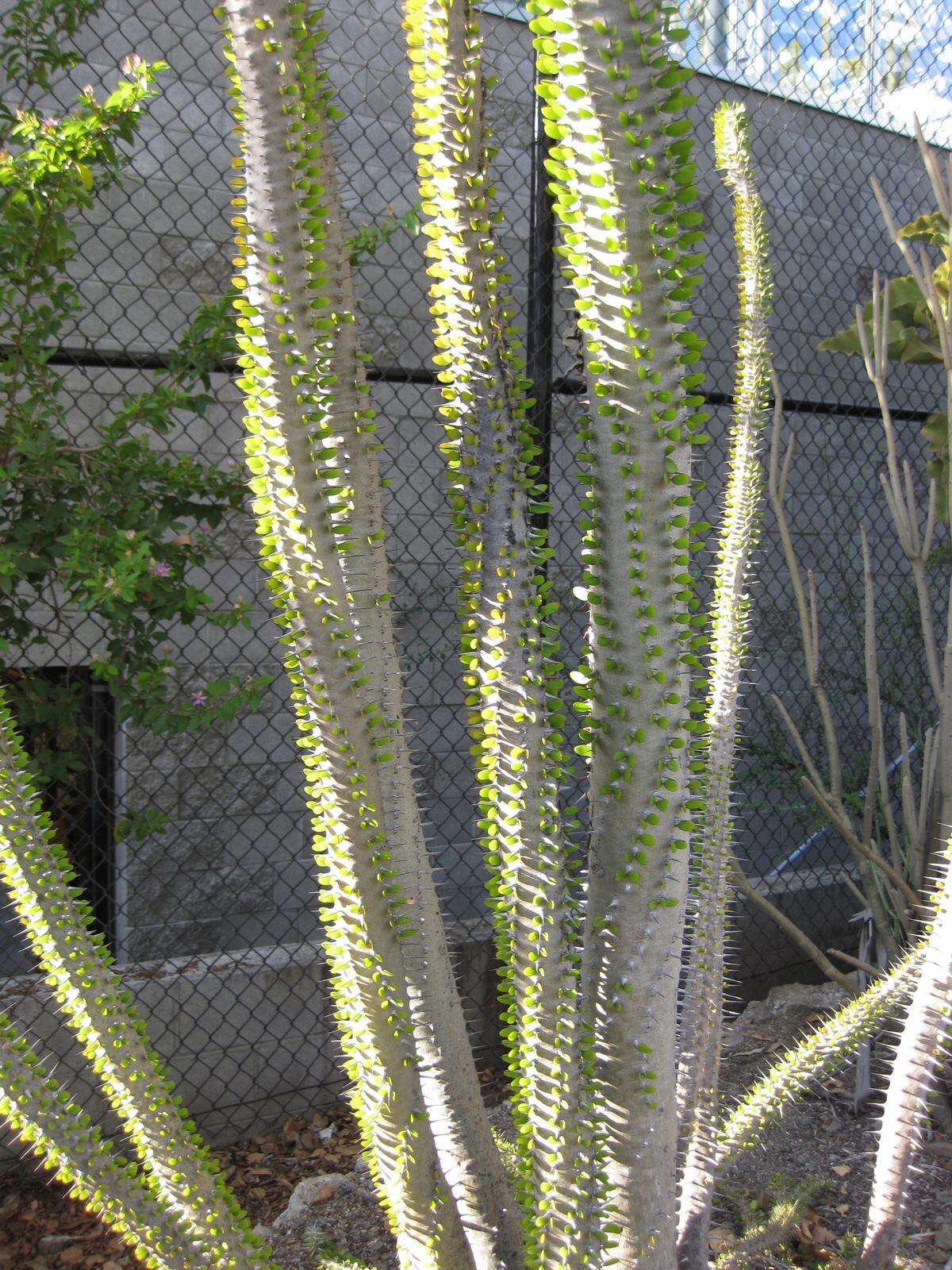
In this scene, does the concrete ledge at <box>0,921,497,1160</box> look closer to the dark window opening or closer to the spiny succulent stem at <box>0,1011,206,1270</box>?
the dark window opening

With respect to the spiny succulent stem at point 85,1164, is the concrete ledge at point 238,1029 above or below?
below

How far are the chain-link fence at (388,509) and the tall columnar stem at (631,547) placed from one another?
58.6 inches

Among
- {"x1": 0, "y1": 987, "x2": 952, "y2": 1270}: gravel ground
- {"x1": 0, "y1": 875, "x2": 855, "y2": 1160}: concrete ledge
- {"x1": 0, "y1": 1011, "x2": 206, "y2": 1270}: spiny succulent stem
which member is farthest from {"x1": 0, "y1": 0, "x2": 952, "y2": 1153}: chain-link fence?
{"x1": 0, "y1": 1011, "x2": 206, "y2": 1270}: spiny succulent stem

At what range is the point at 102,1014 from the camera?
5.42 ft

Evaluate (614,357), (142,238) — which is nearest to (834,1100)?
(614,357)

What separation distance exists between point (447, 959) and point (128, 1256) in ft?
4.46

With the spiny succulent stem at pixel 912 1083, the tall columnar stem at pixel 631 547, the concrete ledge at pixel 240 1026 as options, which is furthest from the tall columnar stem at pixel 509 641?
the concrete ledge at pixel 240 1026

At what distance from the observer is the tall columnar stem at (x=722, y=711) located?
2.04m

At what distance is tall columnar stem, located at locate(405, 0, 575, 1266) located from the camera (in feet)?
5.02

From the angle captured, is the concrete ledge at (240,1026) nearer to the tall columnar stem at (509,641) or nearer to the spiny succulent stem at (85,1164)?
the spiny succulent stem at (85,1164)

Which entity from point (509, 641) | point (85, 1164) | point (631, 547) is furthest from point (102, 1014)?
point (631, 547)

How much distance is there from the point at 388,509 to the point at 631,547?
3.24 m

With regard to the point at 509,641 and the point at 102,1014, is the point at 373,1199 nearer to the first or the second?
the point at 102,1014

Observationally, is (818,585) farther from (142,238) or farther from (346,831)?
(346,831)
